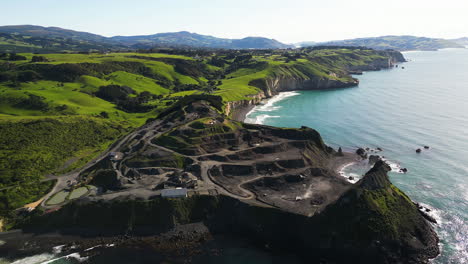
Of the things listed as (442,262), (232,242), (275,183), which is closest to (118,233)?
(232,242)

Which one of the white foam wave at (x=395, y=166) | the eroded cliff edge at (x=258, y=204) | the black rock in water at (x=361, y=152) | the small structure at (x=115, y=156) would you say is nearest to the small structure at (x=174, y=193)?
the eroded cliff edge at (x=258, y=204)

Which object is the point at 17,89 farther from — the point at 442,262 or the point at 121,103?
the point at 442,262

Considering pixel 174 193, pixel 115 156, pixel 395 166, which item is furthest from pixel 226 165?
pixel 395 166

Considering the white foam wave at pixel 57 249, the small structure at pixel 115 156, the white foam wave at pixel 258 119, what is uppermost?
the small structure at pixel 115 156

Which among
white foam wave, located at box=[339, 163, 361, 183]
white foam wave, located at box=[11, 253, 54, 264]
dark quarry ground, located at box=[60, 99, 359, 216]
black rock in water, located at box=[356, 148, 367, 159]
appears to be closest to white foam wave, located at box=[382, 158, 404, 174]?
black rock in water, located at box=[356, 148, 367, 159]

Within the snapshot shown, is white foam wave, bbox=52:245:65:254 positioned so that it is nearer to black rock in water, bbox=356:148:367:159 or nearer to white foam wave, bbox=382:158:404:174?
black rock in water, bbox=356:148:367:159

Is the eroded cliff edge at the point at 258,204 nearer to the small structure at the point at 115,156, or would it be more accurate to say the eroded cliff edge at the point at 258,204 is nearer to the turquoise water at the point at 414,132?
the small structure at the point at 115,156
